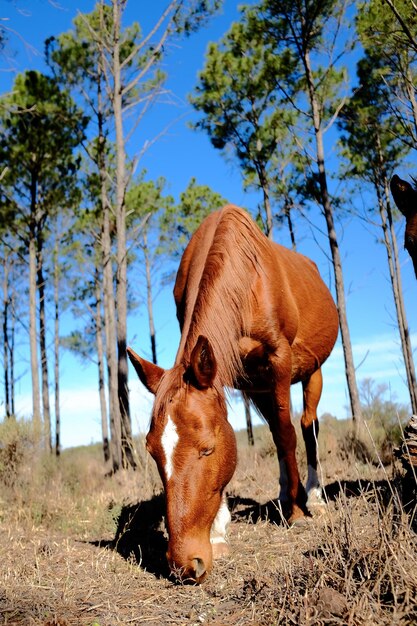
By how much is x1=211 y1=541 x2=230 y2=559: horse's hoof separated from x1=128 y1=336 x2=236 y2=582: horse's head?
2.14ft

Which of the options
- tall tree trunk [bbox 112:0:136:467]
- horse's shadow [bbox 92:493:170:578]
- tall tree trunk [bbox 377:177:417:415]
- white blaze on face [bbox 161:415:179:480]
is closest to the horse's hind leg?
horse's shadow [bbox 92:493:170:578]

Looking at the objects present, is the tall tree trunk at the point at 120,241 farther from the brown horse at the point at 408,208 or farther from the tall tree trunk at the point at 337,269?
A: the brown horse at the point at 408,208

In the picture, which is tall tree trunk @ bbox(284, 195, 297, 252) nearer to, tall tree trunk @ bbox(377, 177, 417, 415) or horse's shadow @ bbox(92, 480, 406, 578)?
tall tree trunk @ bbox(377, 177, 417, 415)

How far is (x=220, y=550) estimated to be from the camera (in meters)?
3.18

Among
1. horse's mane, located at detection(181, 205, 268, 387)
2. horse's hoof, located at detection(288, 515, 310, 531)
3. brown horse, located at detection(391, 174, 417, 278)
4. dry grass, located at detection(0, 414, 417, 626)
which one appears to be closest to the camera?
dry grass, located at detection(0, 414, 417, 626)

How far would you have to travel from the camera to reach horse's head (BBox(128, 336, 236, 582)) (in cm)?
246

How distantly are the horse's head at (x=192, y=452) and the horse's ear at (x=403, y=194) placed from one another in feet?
5.81

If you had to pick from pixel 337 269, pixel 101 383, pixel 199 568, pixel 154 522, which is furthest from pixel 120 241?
pixel 101 383

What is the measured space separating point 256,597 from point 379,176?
1446cm

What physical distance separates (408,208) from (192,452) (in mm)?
2155

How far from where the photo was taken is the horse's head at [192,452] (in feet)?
8.06

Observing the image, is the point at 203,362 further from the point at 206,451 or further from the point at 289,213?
the point at 289,213

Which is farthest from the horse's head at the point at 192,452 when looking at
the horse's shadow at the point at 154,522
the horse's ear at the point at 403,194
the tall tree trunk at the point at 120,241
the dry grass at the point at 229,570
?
the tall tree trunk at the point at 120,241

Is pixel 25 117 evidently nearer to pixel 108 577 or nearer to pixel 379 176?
pixel 379 176
